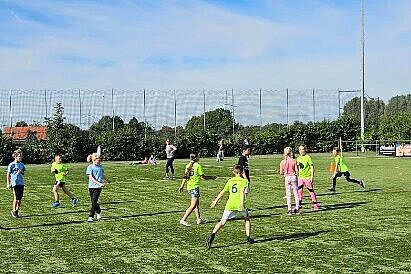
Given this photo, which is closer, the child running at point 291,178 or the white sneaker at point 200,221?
the white sneaker at point 200,221

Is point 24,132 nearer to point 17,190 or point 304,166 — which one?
point 17,190

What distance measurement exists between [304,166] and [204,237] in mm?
5639

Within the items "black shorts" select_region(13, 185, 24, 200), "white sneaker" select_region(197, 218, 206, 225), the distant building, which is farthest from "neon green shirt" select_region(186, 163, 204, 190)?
the distant building

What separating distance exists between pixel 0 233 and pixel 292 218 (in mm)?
7048

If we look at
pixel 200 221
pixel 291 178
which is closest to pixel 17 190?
pixel 200 221

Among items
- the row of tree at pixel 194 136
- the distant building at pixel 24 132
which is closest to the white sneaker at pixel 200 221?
the row of tree at pixel 194 136

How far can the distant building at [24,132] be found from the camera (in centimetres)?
5459

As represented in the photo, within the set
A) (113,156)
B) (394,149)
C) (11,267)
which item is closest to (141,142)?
(113,156)

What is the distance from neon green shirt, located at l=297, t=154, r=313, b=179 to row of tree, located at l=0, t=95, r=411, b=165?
37891mm

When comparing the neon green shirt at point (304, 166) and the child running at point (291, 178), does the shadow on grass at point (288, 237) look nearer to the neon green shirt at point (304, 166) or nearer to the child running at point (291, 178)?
the child running at point (291, 178)

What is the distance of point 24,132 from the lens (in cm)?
5556

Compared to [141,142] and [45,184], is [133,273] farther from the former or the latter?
[141,142]

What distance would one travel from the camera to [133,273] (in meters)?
10.1

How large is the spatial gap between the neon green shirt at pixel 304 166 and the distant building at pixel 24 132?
3957cm
